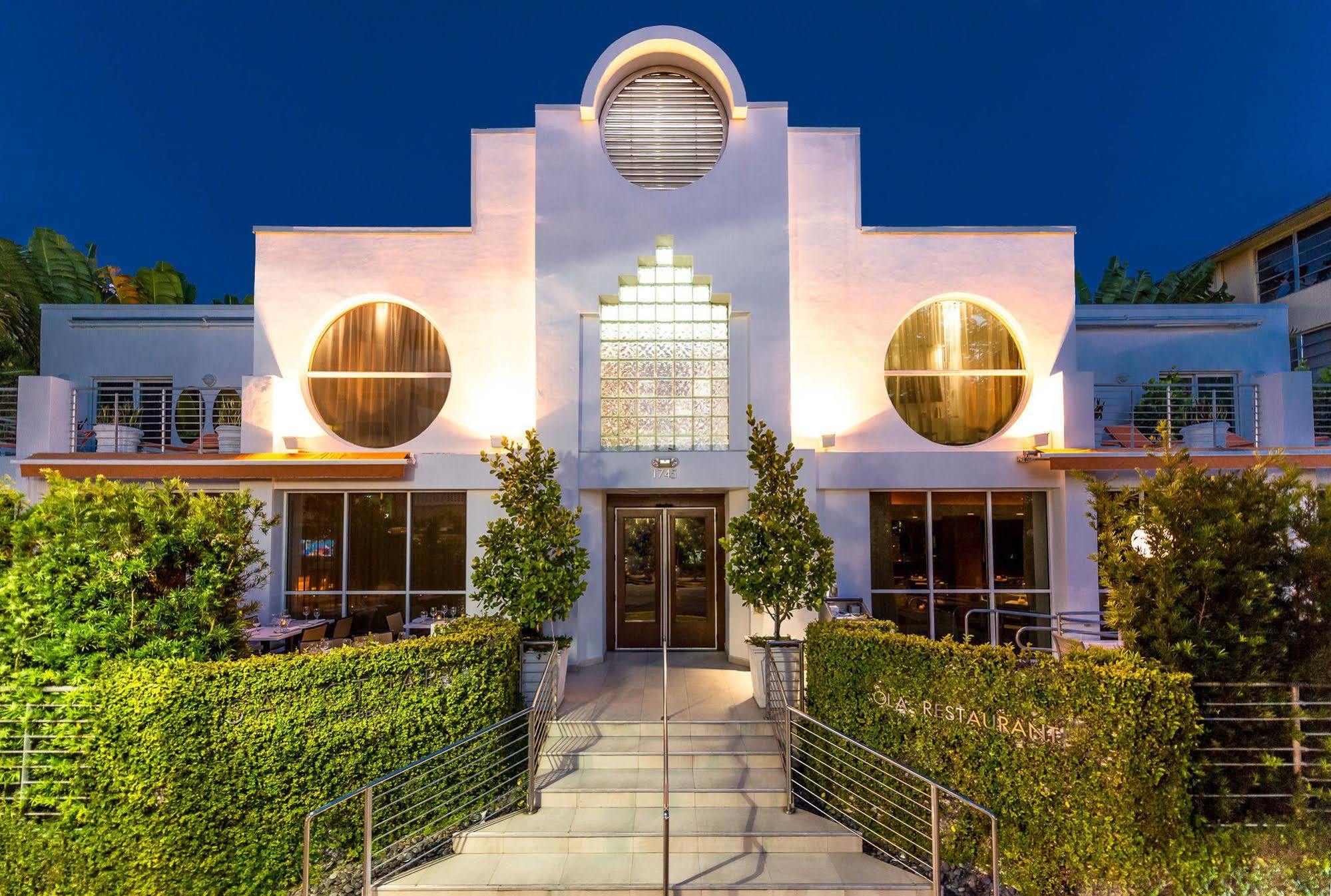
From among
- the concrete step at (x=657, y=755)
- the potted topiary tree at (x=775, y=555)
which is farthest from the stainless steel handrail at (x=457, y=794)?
the potted topiary tree at (x=775, y=555)

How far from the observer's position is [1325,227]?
58.3 ft

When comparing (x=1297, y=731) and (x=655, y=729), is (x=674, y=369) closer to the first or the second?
(x=655, y=729)

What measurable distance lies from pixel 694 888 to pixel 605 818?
1.36 meters

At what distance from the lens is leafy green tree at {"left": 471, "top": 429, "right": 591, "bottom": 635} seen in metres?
9.20

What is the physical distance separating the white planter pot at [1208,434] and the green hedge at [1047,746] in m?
7.62

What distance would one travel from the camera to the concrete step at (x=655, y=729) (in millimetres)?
8500

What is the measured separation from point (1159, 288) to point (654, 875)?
2352 centimetres

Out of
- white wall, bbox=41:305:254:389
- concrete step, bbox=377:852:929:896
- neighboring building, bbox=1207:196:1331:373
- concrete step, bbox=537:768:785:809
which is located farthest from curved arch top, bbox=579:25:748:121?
neighboring building, bbox=1207:196:1331:373

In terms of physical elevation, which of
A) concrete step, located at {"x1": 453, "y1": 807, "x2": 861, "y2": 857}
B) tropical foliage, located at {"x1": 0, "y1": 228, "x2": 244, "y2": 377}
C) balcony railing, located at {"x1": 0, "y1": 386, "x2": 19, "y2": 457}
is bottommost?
concrete step, located at {"x1": 453, "y1": 807, "x2": 861, "y2": 857}

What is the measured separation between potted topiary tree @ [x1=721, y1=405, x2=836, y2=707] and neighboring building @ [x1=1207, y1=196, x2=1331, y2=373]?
52.0 feet

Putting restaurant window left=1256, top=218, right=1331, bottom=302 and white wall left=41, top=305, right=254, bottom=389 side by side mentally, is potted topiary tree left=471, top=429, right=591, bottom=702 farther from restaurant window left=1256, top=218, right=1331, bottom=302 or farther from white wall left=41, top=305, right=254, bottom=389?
restaurant window left=1256, top=218, right=1331, bottom=302

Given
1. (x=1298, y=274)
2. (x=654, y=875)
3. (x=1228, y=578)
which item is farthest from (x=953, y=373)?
(x=1298, y=274)

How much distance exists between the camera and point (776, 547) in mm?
9320

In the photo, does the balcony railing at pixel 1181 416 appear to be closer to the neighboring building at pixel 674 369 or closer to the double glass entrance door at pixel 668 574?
the neighboring building at pixel 674 369
